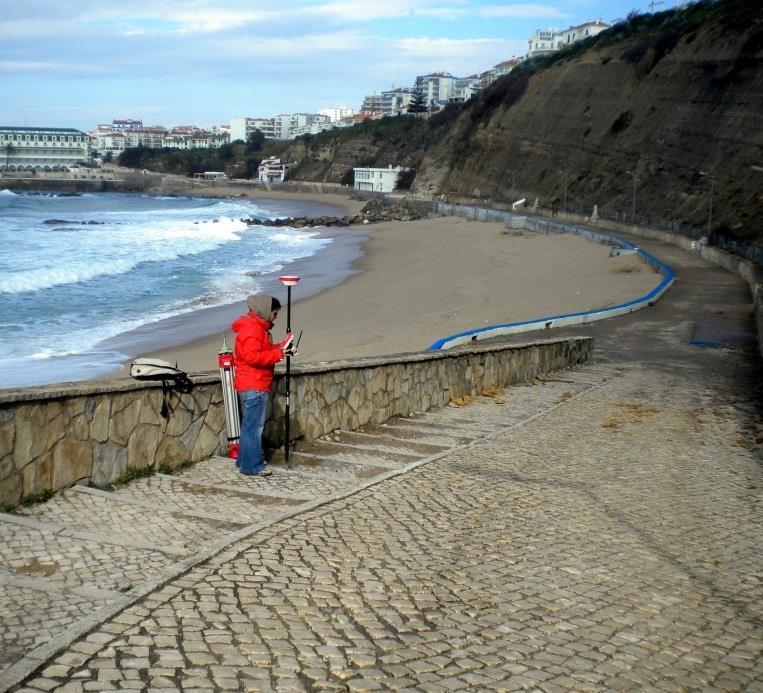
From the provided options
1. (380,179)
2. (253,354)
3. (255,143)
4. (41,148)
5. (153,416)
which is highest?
(255,143)

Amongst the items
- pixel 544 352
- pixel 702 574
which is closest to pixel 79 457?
pixel 702 574

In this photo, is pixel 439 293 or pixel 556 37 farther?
pixel 556 37

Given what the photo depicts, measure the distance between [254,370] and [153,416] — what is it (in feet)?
2.70

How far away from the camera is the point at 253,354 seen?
7.14 metres

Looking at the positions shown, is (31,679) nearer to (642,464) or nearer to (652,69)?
(642,464)

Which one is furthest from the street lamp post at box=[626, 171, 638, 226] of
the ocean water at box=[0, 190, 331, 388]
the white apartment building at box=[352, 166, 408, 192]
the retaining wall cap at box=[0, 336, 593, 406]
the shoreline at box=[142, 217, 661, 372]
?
the white apartment building at box=[352, 166, 408, 192]

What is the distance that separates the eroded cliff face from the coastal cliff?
11 cm

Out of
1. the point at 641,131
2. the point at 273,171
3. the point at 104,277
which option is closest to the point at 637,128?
the point at 641,131

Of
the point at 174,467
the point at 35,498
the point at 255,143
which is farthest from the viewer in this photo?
the point at 255,143

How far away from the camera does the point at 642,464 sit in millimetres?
8484

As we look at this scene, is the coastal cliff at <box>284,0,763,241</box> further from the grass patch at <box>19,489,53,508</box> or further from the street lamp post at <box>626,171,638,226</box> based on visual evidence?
the grass patch at <box>19,489,53,508</box>

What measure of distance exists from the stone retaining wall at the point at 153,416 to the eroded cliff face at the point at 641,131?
34869 mm

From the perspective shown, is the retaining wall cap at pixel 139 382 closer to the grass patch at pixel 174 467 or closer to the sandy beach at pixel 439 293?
the grass patch at pixel 174 467

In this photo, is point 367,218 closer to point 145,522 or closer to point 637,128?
point 637,128
